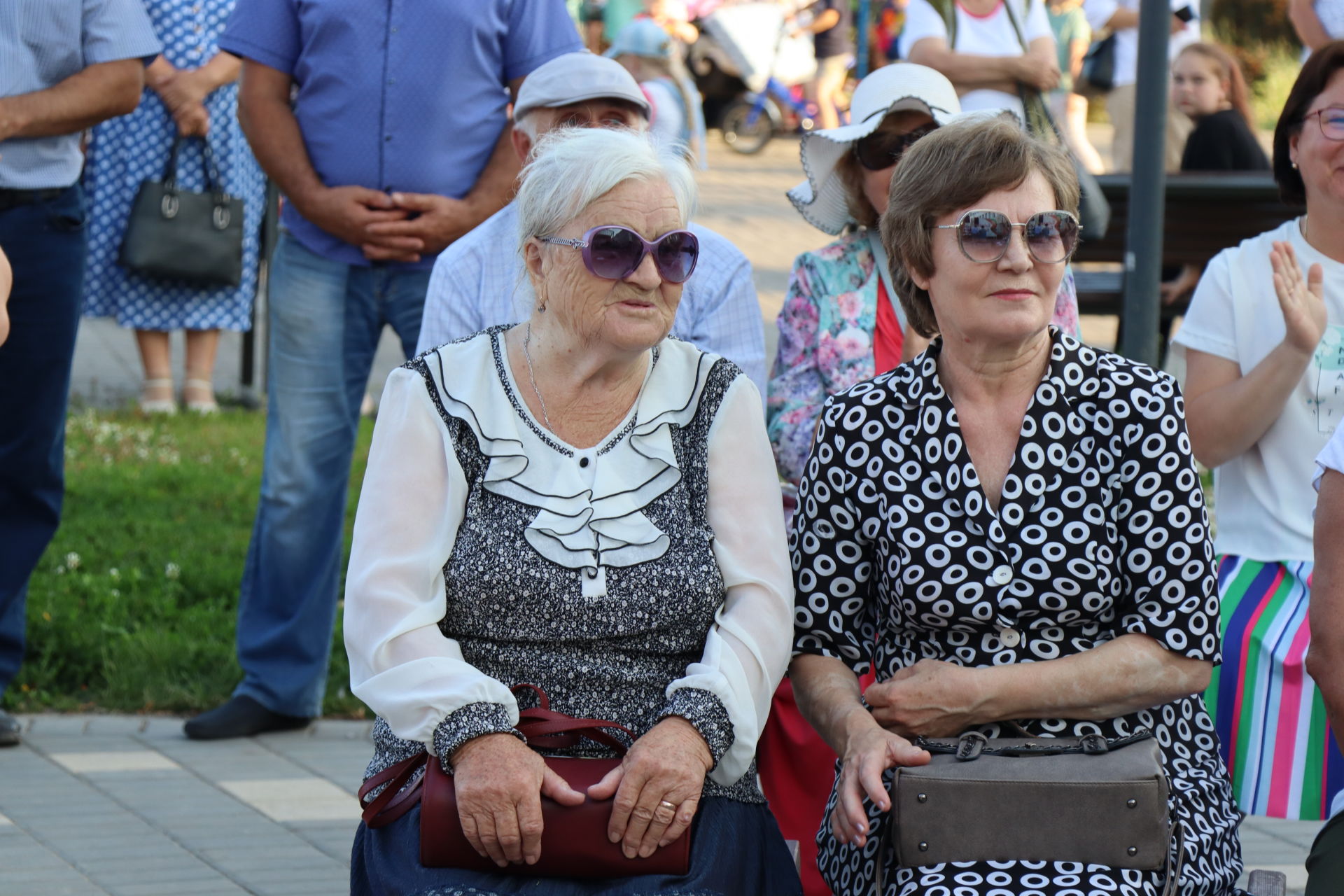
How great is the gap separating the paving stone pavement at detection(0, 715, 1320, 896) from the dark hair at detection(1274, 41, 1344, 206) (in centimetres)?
160

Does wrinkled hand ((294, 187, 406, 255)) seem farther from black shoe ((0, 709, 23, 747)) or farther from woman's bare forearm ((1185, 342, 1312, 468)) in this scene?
woman's bare forearm ((1185, 342, 1312, 468))

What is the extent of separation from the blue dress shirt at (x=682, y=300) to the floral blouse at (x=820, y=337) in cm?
10

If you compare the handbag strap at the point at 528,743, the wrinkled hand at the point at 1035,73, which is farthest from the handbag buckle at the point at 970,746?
the wrinkled hand at the point at 1035,73

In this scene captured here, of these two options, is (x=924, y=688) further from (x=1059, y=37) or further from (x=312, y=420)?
(x=1059, y=37)

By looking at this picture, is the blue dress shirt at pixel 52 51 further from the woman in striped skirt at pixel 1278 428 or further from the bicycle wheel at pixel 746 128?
the bicycle wheel at pixel 746 128

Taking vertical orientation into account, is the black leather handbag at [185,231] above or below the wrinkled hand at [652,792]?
above

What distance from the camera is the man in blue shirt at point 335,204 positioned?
479 cm

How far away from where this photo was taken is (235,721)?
4.92 metres

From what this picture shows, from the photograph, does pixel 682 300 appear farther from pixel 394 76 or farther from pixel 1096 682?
pixel 1096 682

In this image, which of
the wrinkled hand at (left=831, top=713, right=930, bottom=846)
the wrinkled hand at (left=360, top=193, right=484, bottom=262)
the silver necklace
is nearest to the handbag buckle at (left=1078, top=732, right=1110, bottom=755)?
the wrinkled hand at (left=831, top=713, right=930, bottom=846)

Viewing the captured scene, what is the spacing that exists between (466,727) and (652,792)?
0.31 m

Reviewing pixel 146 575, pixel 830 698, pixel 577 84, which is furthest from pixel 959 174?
pixel 146 575

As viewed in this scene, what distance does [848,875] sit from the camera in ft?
9.50

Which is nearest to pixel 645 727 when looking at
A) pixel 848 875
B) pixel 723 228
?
pixel 848 875
